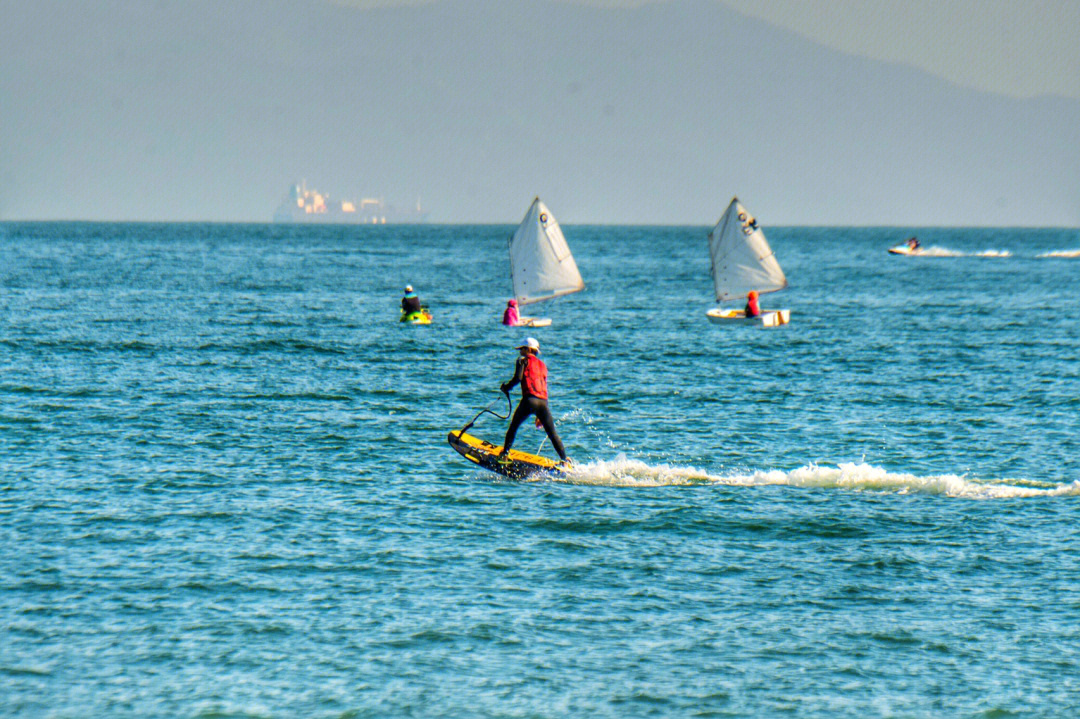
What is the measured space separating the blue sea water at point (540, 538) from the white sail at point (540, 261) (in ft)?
40.8

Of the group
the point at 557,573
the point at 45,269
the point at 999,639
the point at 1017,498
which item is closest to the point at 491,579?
the point at 557,573

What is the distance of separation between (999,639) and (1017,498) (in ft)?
28.7

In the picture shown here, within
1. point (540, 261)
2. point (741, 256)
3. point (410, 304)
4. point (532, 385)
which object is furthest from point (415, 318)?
point (532, 385)

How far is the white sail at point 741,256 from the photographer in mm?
66000

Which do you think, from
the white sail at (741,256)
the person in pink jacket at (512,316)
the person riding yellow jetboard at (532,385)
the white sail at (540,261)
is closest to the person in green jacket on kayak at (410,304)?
the person in pink jacket at (512,316)

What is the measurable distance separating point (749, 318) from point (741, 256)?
6.18 meters

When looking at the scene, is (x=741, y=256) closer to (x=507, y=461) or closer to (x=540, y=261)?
(x=540, y=261)

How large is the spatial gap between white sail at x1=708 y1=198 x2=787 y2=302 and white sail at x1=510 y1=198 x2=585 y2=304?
9.03 meters

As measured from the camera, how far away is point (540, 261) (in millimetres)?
61469

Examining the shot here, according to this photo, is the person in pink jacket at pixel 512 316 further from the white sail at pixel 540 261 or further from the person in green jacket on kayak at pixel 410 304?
the person in green jacket on kayak at pixel 410 304

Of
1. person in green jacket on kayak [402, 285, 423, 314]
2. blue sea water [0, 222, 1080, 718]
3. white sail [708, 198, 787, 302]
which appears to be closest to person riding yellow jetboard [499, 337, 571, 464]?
blue sea water [0, 222, 1080, 718]

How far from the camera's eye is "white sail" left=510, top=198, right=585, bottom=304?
2389 inches

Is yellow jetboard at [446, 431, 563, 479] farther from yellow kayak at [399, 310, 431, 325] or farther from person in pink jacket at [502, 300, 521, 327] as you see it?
yellow kayak at [399, 310, 431, 325]

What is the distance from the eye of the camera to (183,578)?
746 inches
